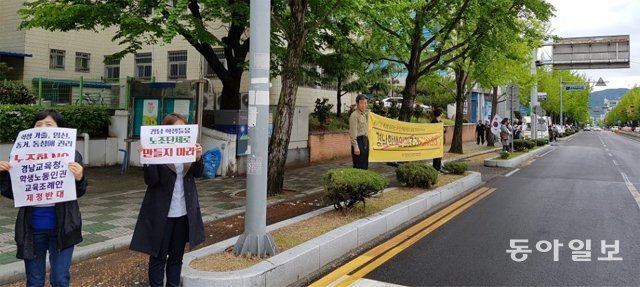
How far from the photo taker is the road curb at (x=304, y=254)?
4387 mm

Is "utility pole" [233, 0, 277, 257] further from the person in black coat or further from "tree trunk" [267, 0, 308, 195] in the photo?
"tree trunk" [267, 0, 308, 195]

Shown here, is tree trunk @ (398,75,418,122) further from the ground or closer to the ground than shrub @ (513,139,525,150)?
further from the ground

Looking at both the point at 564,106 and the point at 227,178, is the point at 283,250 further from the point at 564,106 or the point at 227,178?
the point at 564,106

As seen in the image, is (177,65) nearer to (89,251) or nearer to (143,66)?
(143,66)

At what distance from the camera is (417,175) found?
9.89 meters

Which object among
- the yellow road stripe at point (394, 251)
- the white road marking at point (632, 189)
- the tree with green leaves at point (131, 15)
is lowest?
the yellow road stripe at point (394, 251)

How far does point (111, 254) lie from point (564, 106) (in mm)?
76707

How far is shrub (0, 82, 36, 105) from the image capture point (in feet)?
48.2

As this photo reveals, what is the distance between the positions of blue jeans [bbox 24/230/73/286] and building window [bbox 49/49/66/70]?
23194mm

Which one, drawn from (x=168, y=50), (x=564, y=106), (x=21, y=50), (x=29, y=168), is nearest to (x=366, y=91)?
(x=168, y=50)

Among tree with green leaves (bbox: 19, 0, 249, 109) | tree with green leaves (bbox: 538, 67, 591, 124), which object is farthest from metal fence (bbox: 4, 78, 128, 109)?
tree with green leaves (bbox: 538, 67, 591, 124)

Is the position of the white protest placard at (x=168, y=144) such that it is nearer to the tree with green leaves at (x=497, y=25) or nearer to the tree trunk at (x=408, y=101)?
the tree trunk at (x=408, y=101)

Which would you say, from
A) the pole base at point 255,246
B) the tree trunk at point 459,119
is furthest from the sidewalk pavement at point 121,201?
the tree trunk at point 459,119

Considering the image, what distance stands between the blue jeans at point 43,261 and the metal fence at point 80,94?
1201 centimetres
